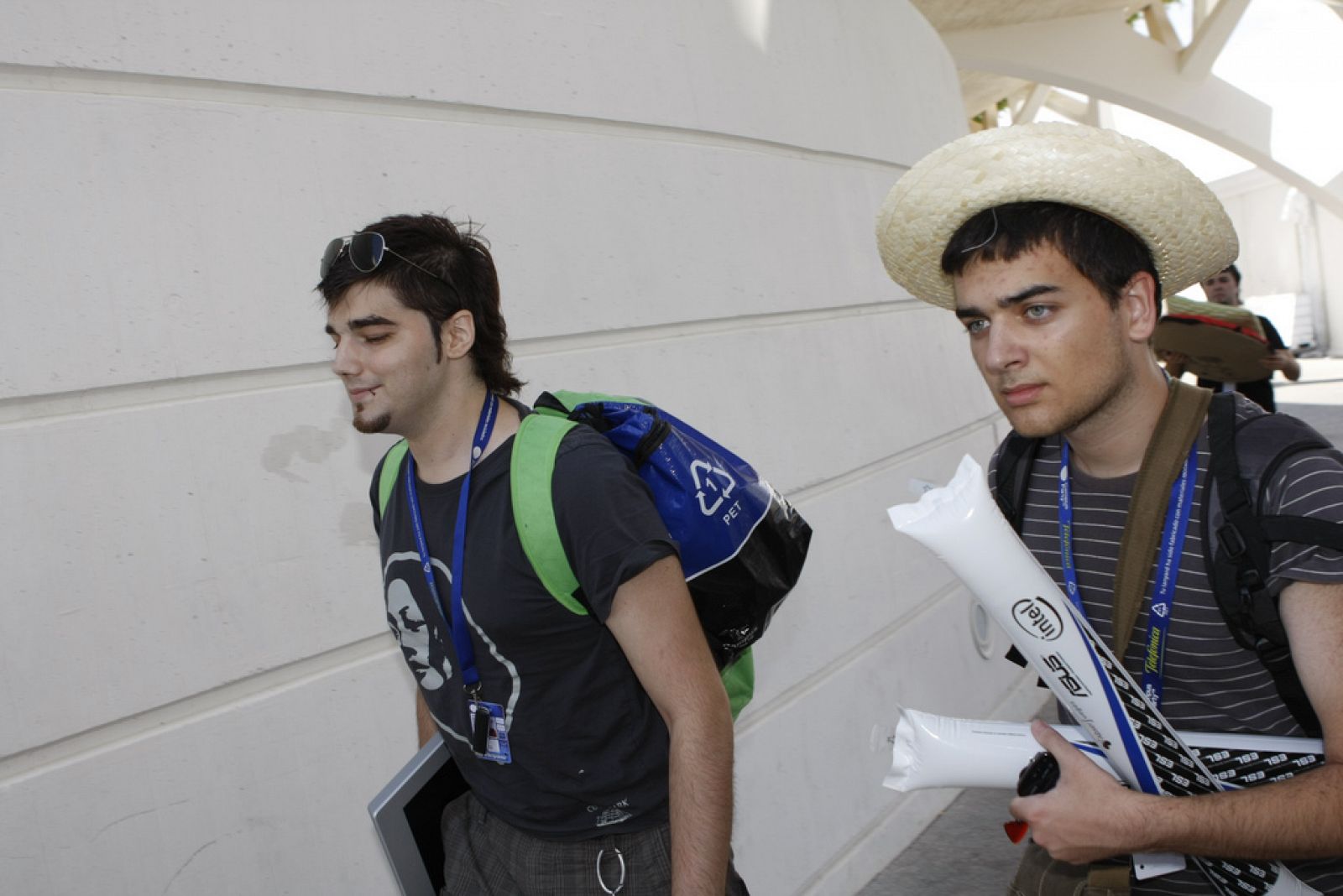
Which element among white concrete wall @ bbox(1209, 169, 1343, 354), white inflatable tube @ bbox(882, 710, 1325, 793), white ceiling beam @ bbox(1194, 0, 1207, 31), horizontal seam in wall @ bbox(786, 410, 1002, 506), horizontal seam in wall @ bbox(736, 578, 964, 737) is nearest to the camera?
white inflatable tube @ bbox(882, 710, 1325, 793)

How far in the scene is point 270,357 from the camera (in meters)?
2.29

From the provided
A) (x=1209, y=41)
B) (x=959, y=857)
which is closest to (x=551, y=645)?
(x=959, y=857)

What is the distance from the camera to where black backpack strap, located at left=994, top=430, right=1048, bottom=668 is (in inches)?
74.2

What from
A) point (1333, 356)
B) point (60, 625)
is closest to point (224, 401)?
point (60, 625)

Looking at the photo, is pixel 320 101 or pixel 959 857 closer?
pixel 320 101

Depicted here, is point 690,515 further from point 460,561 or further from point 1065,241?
point 1065,241

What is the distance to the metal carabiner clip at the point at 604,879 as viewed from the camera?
180 centimetres

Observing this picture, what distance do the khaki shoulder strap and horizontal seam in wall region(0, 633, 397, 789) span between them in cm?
149

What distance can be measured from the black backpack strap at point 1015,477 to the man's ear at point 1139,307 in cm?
26

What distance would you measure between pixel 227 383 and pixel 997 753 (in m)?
1.59

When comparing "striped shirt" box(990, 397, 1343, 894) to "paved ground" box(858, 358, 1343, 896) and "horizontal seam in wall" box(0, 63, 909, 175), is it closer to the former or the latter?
"horizontal seam in wall" box(0, 63, 909, 175)

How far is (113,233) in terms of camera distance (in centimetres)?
209

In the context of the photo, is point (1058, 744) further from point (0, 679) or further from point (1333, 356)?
point (1333, 356)

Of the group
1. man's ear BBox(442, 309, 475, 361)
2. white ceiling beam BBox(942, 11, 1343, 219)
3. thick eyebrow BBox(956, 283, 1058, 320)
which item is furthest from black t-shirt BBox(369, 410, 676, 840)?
white ceiling beam BBox(942, 11, 1343, 219)
